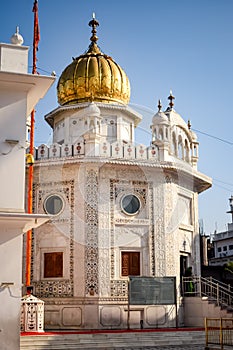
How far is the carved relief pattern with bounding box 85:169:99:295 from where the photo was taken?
51.2 ft

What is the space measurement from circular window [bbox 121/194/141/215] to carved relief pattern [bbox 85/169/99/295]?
0.95 m

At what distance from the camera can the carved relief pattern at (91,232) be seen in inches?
614

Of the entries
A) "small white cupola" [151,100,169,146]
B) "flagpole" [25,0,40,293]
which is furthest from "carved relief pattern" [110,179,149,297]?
"flagpole" [25,0,40,293]

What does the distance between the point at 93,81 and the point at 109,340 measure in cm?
957

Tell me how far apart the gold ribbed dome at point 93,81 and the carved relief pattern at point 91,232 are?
388 cm

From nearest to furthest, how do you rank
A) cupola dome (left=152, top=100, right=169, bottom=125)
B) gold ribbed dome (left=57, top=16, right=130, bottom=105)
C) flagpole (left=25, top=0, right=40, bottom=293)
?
1. flagpole (left=25, top=0, right=40, bottom=293)
2. cupola dome (left=152, top=100, right=169, bottom=125)
3. gold ribbed dome (left=57, top=16, right=130, bottom=105)

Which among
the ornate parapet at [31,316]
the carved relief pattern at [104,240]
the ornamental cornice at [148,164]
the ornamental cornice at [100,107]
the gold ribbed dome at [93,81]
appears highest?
the gold ribbed dome at [93,81]

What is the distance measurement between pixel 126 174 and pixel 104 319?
448 centimetres

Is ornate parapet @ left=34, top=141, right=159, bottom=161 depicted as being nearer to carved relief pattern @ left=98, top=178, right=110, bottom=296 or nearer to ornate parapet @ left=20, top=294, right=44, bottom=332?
carved relief pattern @ left=98, top=178, right=110, bottom=296

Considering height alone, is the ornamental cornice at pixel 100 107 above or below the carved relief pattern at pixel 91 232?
above

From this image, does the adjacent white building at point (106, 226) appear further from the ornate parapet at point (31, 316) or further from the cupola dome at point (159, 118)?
the ornate parapet at point (31, 316)

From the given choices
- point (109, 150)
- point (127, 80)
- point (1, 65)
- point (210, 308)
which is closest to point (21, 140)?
point (1, 65)

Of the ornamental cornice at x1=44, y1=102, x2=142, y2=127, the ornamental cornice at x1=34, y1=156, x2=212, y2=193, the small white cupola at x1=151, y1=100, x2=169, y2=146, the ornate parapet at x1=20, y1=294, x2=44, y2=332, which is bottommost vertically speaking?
the ornate parapet at x1=20, y1=294, x2=44, y2=332

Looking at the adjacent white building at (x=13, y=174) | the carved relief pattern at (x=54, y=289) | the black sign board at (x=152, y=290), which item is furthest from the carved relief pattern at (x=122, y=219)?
the adjacent white building at (x=13, y=174)
